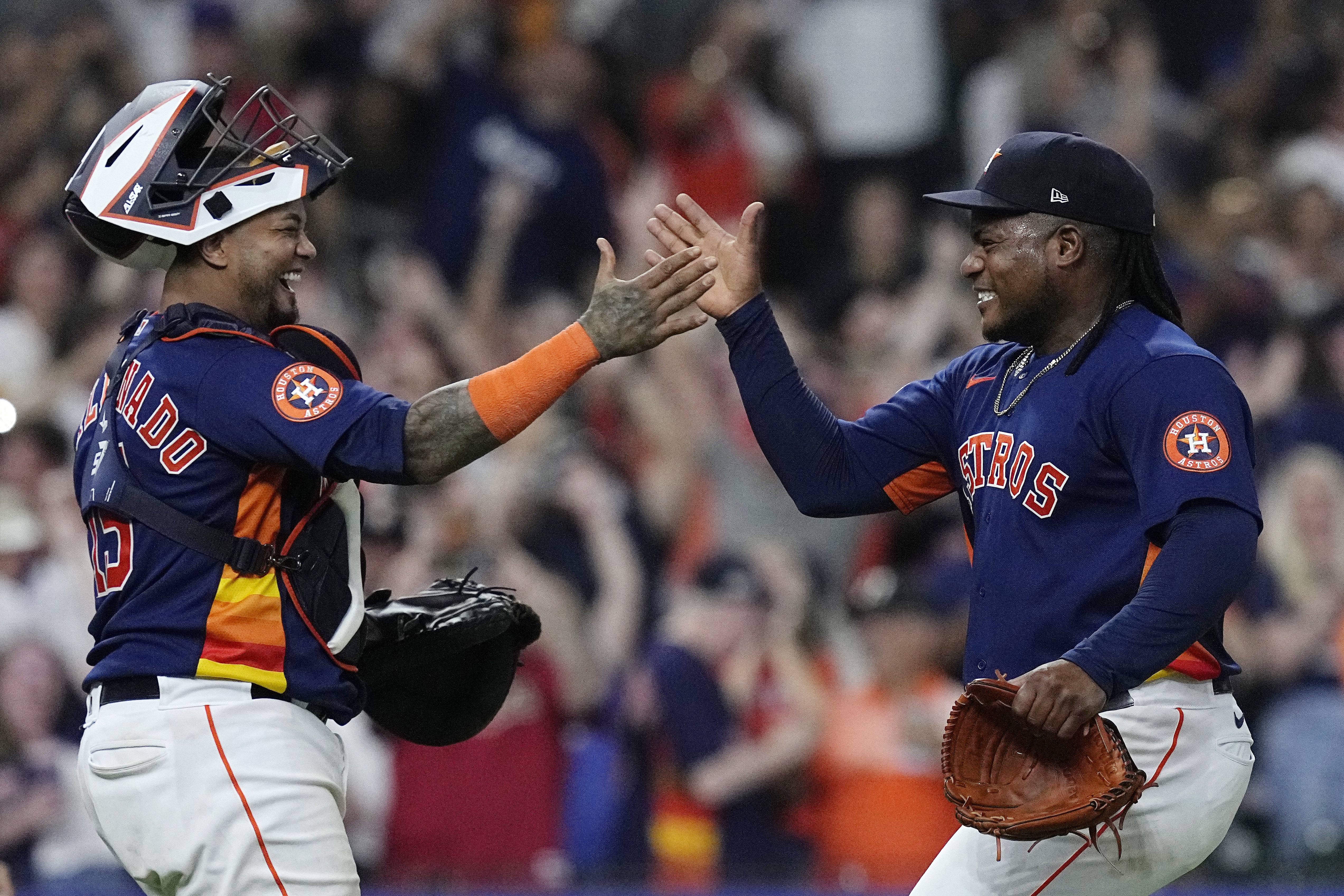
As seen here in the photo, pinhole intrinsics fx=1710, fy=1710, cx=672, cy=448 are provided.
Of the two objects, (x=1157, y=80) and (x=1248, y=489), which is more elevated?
(x=1157, y=80)

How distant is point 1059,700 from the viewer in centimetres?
328

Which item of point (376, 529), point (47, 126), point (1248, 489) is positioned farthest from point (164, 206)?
point (47, 126)

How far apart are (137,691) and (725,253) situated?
5.80 ft

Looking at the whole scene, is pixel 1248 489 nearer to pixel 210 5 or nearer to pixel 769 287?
pixel 769 287

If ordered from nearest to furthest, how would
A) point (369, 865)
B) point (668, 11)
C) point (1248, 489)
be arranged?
point (1248, 489) < point (369, 865) < point (668, 11)

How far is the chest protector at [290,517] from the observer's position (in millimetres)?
3533

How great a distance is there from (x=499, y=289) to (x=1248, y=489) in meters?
5.97

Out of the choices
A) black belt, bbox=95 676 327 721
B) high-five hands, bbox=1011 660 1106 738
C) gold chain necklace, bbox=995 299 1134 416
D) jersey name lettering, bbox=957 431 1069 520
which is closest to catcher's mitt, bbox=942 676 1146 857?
high-five hands, bbox=1011 660 1106 738

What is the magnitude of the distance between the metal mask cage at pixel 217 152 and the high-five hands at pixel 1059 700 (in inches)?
71.7

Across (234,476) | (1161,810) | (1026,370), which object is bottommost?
(1161,810)

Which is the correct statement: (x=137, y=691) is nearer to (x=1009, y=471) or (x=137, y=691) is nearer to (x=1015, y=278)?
(x=1009, y=471)

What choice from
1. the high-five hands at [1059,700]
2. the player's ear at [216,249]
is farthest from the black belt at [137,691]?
the high-five hands at [1059,700]

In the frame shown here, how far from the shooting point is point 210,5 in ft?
31.2

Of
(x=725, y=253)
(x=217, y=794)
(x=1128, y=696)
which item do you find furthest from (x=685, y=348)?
(x=217, y=794)
